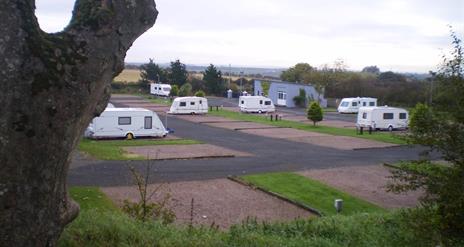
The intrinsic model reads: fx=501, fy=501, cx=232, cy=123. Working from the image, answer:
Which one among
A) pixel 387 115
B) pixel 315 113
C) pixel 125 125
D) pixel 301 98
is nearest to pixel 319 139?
pixel 315 113

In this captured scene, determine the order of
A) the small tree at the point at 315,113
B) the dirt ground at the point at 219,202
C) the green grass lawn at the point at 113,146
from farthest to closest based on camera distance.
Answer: the small tree at the point at 315,113 → the green grass lawn at the point at 113,146 → the dirt ground at the point at 219,202

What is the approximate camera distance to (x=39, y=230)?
3.16m

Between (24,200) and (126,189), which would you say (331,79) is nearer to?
(126,189)

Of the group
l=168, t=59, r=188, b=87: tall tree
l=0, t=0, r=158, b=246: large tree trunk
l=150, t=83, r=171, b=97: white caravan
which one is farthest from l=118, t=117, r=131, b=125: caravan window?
l=168, t=59, r=188, b=87: tall tree

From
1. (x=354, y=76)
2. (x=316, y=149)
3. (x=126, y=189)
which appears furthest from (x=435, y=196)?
(x=354, y=76)

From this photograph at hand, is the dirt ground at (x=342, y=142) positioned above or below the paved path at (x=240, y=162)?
above

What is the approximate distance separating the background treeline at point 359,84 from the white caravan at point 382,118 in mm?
13152

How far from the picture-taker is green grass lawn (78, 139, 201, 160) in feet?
67.8

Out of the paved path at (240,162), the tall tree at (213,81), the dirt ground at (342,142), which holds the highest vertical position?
the tall tree at (213,81)

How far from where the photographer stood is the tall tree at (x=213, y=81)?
68.5 metres

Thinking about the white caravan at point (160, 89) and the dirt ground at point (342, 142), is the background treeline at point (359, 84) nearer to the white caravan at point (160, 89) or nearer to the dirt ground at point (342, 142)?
the white caravan at point (160, 89)

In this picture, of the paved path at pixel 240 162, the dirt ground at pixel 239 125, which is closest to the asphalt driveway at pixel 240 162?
the paved path at pixel 240 162

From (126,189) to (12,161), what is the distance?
12.5 metres

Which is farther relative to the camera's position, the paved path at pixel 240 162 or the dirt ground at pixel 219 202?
the paved path at pixel 240 162
